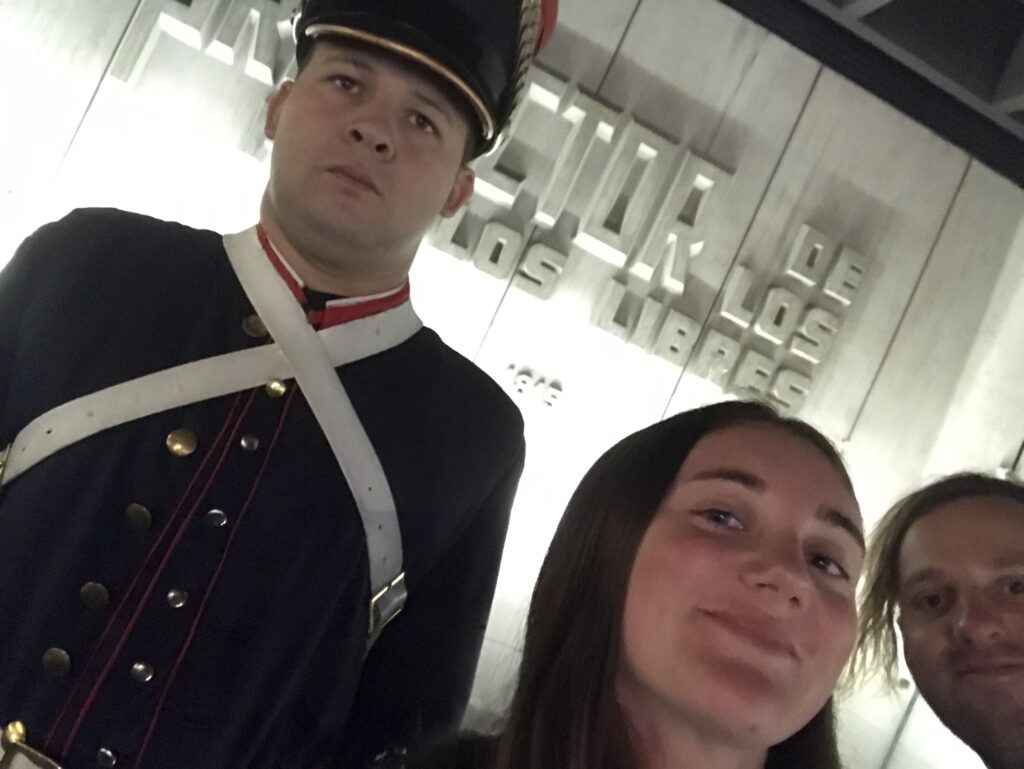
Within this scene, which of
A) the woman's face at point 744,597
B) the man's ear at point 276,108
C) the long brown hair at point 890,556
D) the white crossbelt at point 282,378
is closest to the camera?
the woman's face at point 744,597

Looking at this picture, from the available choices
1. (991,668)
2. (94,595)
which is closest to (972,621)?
(991,668)

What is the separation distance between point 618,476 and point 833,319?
0.73m

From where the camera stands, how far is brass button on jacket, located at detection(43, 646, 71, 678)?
58 centimetres

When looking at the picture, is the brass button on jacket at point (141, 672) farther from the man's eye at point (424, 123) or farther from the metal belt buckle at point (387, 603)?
the man's eye at point (424, 123)

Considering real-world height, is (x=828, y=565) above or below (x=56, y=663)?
above

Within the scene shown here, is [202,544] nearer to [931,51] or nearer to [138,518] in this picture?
[138,518]

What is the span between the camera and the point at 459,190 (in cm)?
78

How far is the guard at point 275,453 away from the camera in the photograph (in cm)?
60

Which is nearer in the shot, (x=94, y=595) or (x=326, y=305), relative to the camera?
(x=94, y=595)

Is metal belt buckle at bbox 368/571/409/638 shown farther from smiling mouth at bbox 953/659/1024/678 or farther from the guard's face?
smiling mouth at bbox 953/659/1024/678

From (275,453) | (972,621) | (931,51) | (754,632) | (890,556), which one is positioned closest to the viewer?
(754,632)

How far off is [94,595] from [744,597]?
44 cm

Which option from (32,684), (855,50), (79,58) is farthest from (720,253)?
(32,684)

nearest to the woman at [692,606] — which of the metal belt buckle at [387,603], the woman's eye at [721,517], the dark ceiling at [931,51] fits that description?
the woman's eye at [721,517]
